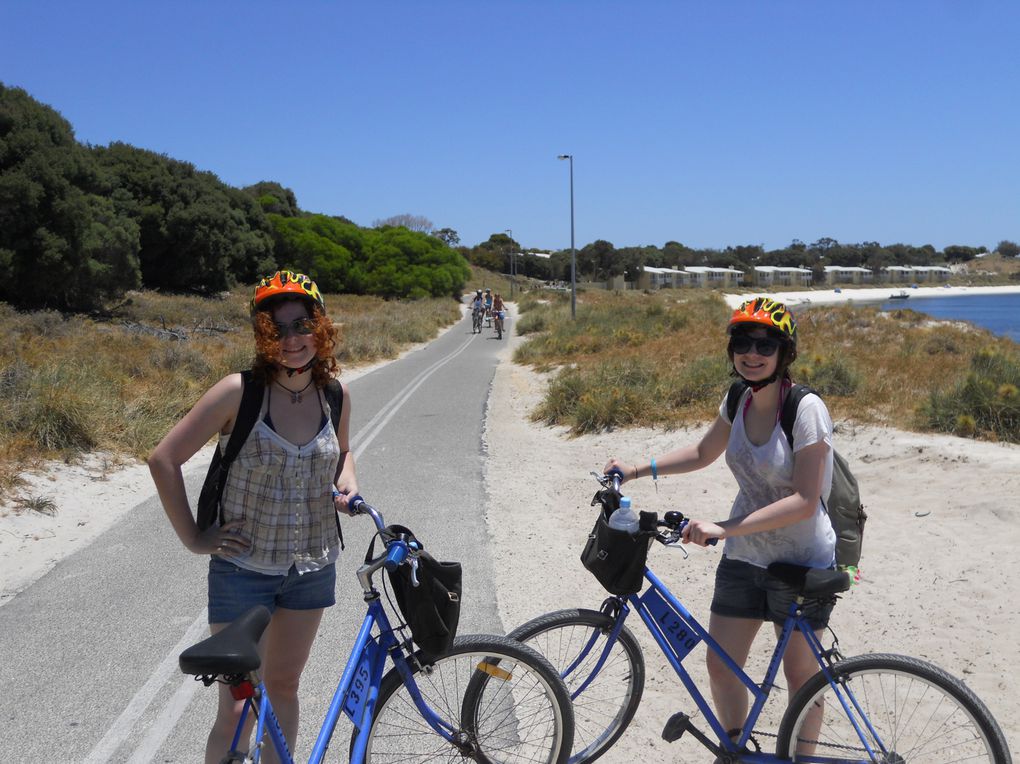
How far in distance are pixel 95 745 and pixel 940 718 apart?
3380mm

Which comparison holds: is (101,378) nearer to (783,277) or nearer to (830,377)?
(830,377)

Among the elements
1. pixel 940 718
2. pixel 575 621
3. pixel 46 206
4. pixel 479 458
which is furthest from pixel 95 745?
pixel 46 206

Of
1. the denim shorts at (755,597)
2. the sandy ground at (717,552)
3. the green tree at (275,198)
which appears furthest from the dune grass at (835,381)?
the green tree at (275,198)

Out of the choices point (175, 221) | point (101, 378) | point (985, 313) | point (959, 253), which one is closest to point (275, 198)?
point (175, 221)

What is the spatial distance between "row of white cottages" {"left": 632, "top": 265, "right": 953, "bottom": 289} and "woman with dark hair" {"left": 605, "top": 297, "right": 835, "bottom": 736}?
107 metres

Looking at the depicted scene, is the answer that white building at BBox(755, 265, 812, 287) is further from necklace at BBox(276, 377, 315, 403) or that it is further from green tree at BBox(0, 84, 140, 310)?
necklace at BBox(276, 377, 315, 403)

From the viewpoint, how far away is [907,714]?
9.50 feet

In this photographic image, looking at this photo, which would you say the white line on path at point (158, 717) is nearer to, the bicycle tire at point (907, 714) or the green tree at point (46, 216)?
the bicycle tire at point (907, 714)

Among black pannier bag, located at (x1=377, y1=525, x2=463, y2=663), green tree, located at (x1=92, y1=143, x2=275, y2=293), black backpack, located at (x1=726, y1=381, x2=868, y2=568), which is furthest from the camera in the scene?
green tree, located at (x1=92, y1=143, x2=275, y2=293)

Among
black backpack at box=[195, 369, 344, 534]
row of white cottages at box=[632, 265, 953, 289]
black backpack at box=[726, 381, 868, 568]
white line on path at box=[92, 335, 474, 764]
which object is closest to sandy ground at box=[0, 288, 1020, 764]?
black backpack at box=[726, 381, 868, 568]

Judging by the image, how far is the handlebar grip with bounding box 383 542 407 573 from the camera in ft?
8.34

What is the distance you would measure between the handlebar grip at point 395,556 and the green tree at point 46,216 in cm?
2706

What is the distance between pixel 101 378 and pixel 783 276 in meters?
139

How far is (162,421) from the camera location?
10805mm
